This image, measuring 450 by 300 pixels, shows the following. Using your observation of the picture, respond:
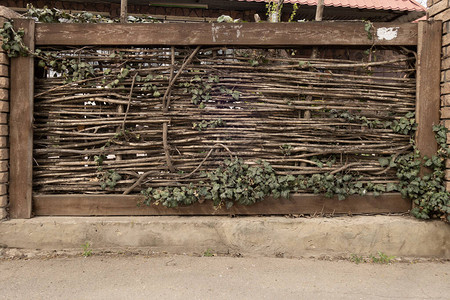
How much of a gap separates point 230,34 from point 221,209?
1.80 meters

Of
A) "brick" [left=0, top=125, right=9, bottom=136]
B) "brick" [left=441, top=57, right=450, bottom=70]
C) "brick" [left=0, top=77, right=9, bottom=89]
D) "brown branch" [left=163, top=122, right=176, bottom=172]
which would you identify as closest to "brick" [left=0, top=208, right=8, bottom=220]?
"brick" [left=0, top=125, right=9, bottom=136]

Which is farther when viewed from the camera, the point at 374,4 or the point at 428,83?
the point at 374,4

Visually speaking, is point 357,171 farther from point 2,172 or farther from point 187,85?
point 2,172

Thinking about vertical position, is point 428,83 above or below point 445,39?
below

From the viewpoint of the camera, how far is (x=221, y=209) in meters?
3.09

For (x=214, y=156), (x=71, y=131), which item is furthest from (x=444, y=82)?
(x=71, y=131)

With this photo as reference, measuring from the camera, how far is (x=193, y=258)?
292 cm

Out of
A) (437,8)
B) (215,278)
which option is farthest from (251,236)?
(437,8)

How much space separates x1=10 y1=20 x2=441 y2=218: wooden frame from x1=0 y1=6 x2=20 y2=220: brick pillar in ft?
0.18

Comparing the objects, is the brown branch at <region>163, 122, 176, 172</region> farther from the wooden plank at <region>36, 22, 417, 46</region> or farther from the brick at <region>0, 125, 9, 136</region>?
the brick at <region>0, 125, 9, 136</region>

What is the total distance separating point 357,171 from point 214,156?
1.51 meters

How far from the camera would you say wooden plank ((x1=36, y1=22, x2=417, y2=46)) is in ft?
10.0

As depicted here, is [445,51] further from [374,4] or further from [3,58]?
[3,58]

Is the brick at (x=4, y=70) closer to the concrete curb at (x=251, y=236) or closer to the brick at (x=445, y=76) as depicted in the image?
the concrete curb at (x=251, y=236)
